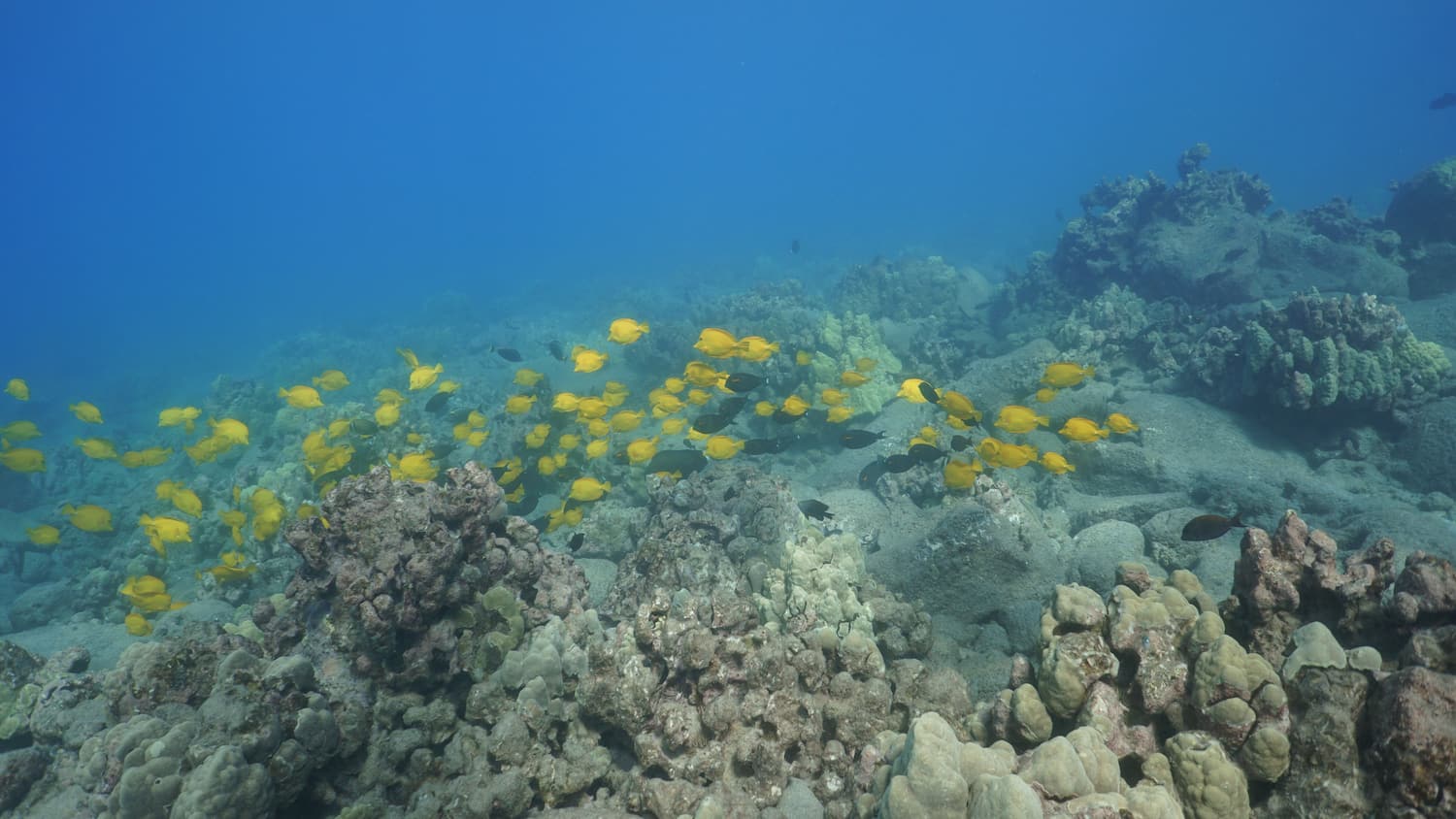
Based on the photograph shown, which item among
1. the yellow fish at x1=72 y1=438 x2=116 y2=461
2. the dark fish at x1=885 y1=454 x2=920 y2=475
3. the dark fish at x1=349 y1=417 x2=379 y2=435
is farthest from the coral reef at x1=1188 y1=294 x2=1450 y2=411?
Answer: the yellow fish at x1=72 y1=438 x2=116 y2=461

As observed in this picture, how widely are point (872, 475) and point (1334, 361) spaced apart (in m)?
7.44

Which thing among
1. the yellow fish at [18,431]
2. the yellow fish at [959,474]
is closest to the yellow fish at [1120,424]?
the yellow fish at [959,474]

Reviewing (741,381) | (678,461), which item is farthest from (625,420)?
(741,381)

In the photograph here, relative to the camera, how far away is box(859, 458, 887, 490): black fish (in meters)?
10.5

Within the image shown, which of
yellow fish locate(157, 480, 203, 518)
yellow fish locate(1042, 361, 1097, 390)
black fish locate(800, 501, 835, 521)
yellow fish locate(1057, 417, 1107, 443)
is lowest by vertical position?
yellow fish locate(157, 480, 203, 518)

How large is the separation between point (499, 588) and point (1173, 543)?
744 centimetres

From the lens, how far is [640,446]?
9.41 m

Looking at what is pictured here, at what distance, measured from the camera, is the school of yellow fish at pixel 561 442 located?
8.08 meters

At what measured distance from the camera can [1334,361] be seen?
9812mm

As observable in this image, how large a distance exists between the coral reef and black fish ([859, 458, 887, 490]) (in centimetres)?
645

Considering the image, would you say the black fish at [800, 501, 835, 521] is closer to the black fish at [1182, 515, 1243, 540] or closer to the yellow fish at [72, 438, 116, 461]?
the black fish at [1182, 515, 1243, 540]

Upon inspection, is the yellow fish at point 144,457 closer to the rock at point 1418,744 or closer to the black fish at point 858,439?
the black fish at point 858,439

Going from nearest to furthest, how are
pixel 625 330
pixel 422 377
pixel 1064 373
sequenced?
1. pixel 1064 373
2. pixel 625 330
3. pixel 422 377

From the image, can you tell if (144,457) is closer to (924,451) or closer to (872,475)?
(872,475)
